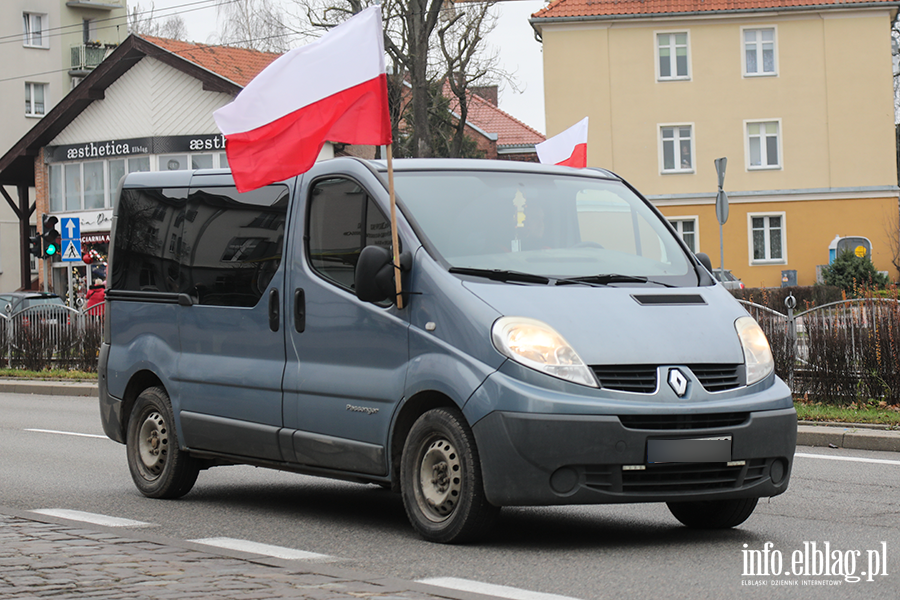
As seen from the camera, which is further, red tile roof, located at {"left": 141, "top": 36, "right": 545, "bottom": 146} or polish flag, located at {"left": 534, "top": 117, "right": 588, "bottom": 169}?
red tile roof, located at {"left": 141, "top": 36, "right": 545, "bottom": 146}

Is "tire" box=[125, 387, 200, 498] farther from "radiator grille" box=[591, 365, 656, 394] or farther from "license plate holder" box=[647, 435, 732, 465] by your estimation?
"license plate holder" box=[647, 435, 732, 465]

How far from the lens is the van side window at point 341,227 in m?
7.21

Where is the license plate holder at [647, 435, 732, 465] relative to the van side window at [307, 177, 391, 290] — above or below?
below

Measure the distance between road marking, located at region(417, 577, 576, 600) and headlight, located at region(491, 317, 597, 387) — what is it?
1.14 m

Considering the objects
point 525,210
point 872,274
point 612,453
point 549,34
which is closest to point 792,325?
point 525,210

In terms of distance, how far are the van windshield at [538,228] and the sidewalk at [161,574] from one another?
1.90 m

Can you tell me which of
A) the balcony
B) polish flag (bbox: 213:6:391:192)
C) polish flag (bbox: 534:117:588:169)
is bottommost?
polish flag (bbox: 213:6:391:192)

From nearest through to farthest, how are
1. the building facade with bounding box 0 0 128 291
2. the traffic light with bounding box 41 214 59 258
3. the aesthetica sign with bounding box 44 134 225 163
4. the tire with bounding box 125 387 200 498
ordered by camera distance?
the tire with bounding box 125 387 200 498
the traffic light with bounding box 41 214 59 258
the aesthetica sign with bounding box 44 134 225 163
the building facade with bounding box 0 0 128 291

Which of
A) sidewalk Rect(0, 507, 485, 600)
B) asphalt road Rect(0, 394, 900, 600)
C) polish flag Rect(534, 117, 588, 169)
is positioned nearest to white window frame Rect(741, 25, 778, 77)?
polish flag Rect(534, 117, 588, 169)

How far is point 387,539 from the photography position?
6852mm

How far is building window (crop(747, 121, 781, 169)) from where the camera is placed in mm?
47281

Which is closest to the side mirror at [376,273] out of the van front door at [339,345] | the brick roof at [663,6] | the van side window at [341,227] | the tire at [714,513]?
the van front door at [339,345]

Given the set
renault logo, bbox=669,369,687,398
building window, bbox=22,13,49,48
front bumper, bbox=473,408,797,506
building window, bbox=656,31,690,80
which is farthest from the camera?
building window, bbox=22,13,49,48

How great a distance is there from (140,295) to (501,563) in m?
4.08
